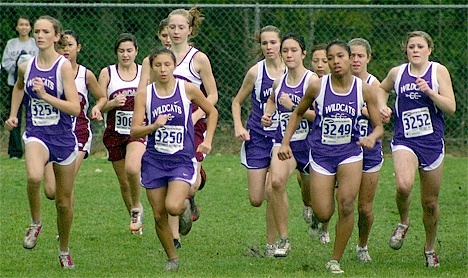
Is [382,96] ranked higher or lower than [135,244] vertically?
higher

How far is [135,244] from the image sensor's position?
10.4 m

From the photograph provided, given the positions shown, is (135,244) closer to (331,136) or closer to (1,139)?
(331,136)

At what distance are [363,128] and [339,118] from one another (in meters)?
0.39

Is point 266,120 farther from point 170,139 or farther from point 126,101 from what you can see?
point 126,101

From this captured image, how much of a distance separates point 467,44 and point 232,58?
11.8 ft

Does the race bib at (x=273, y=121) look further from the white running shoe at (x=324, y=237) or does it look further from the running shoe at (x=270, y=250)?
the white running shoe at (x=324, y=237)

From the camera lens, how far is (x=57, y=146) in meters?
8.86

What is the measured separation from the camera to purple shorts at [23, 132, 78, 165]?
29.1 feet

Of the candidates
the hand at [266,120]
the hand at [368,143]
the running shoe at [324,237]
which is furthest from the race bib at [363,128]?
the running shoe at [324,237]

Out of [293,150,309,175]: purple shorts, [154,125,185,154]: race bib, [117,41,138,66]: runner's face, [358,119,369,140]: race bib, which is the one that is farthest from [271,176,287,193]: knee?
[117,41,138,66]: runner's face

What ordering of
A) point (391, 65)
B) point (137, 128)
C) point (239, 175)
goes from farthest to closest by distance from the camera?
point (391, 65) → point (239, 175) → point (137, 128)

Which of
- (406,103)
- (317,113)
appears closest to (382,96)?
(406,103)

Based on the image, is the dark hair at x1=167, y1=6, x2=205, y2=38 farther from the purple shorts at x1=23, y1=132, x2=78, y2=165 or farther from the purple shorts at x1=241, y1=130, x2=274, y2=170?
the purple shorts at x1=23, y1=132, x2=78, y2=165

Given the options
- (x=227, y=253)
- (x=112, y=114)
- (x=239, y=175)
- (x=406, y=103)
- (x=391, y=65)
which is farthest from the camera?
(x=391, y=65)
